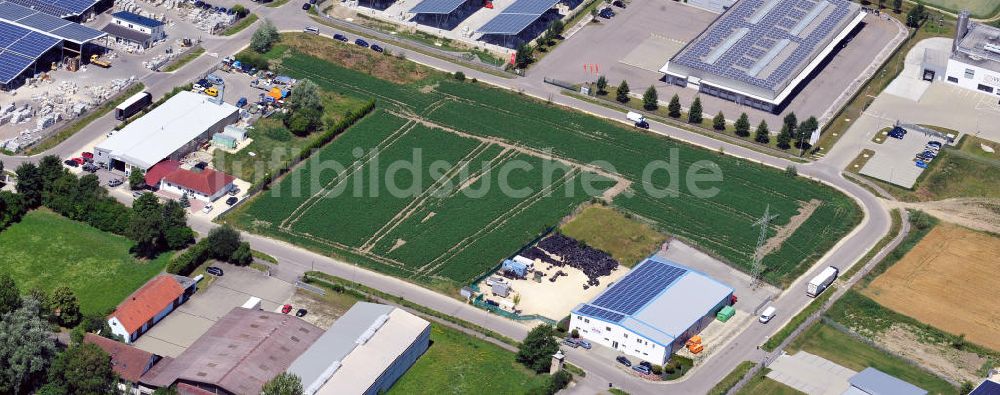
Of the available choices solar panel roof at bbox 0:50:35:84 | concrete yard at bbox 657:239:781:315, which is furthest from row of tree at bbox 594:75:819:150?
solar panel roof at bbox 0:50:35:84

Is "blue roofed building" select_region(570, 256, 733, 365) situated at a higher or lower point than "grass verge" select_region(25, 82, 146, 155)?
lower

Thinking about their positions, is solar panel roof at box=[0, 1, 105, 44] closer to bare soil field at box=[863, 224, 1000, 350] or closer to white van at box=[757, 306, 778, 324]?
white van at box=[757, 306, 778, 324]

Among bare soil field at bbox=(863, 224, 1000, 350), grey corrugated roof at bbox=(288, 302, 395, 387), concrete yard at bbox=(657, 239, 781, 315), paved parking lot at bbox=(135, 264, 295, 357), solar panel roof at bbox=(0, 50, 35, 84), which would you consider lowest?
bare soil field at bbox=(863, 224, 1000, 350)

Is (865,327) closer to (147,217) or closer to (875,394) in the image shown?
(875,394)

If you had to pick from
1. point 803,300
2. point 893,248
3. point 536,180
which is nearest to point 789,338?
point 803,300

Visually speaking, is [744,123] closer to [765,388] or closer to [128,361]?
[765,388]

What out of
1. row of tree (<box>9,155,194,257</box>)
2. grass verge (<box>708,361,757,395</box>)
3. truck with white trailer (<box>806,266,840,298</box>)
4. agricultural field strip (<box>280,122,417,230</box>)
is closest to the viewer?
grass verge (<box>708,361,757,395</box>)

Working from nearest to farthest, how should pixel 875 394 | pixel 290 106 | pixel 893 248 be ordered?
pixel 875 394, pixel 893 248, pixel 290 106

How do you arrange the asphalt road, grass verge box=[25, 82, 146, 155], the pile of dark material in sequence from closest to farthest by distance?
the asphalt road → the pile of dark material → grass verge box=[25, 82, 146, 155]
